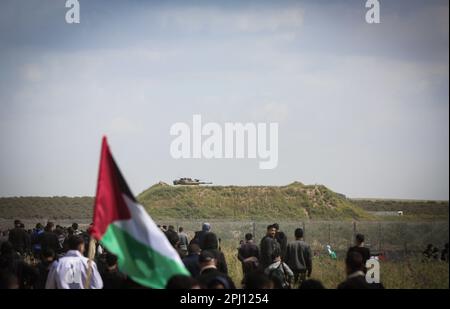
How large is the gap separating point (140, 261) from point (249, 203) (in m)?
63.0

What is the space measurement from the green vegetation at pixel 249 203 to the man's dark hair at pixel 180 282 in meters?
58.3

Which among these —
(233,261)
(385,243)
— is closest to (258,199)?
(385,243)

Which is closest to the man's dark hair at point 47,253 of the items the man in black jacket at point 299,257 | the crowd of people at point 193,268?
the crowd of people at point 193,268

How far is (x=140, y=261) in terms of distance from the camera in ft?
32.7

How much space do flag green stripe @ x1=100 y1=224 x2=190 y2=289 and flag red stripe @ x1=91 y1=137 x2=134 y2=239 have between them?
107 mm

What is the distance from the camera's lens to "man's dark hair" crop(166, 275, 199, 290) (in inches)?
374

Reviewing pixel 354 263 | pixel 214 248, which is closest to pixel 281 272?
pixel 214 248

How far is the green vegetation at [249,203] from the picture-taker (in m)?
69.4

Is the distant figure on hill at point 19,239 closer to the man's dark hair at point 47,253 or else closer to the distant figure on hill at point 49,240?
the distant figure on hill at point 49,240

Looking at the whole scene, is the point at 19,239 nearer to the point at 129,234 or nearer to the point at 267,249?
the point at 267,249

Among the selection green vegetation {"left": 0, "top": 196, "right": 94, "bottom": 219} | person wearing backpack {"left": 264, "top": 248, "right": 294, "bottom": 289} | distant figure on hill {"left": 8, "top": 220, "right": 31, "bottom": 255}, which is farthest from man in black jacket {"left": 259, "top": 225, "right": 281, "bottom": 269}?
green vegetation {"left": 0, "top": 196, "right": 94, "bottom": 219}
